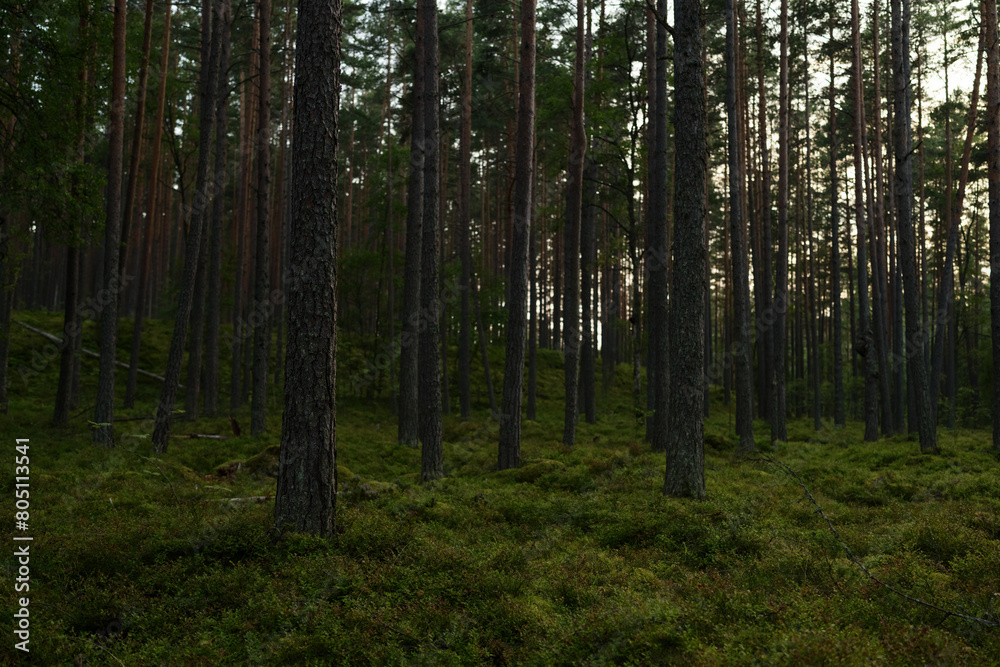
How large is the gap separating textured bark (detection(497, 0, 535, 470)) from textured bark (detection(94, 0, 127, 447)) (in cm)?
810

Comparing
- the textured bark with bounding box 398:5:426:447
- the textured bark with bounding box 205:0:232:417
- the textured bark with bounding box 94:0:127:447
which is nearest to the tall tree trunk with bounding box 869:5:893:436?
the textured bark with bounding box 398:5:426:447

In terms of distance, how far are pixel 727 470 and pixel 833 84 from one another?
1782cm

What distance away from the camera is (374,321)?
103 feet

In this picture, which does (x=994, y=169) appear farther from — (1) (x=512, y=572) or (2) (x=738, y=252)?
(1) (x=512, y=572)

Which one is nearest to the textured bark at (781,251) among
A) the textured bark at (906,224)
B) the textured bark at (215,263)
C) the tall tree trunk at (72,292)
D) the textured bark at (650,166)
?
the textured bark at (906,224)

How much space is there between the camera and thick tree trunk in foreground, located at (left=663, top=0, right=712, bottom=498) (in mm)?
8930

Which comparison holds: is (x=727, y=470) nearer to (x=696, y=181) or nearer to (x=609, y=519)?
(x=609, y=519)

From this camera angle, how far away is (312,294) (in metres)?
6.64

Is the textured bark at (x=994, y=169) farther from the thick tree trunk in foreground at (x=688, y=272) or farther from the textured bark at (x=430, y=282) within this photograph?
the textured bark at (x=430, y=282)

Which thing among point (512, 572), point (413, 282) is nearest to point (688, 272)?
point (512, 572)

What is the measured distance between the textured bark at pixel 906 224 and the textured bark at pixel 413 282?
11.6 m

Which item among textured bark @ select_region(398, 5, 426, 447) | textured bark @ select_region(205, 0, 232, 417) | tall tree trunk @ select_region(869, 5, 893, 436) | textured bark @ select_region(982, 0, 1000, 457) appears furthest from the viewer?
tall tree trunk @ select_region(869, 5, 893, 436)

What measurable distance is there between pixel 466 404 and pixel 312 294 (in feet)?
53.4

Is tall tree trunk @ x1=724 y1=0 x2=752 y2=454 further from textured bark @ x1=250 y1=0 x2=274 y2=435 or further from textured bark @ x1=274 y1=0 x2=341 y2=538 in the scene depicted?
textured bark @ x1=250 y1=0 x2=274 y2=435
